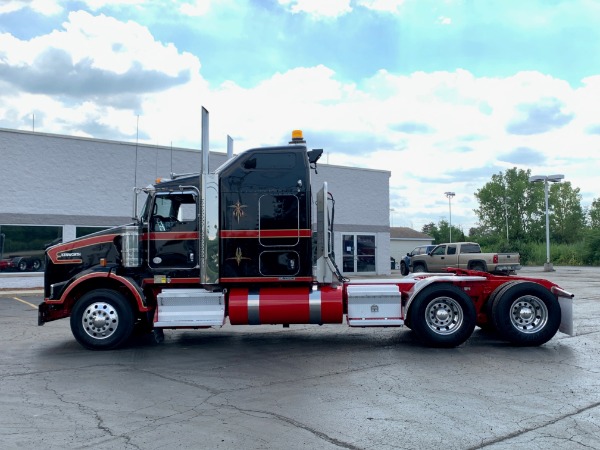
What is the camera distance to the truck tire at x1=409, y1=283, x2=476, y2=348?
9.22 meters

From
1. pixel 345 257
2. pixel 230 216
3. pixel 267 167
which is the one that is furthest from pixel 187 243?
pixel 345 257

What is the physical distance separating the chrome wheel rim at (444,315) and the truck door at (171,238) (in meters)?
3.95

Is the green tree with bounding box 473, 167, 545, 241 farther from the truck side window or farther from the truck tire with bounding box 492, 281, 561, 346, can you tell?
the truck tire with bounding box 492, 281, 561, 346

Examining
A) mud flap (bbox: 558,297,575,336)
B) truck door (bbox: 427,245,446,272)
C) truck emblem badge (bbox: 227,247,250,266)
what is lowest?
mud flap (bbox: 558,297,575,336)

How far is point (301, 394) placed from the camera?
647 cm

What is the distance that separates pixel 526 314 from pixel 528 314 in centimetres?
4

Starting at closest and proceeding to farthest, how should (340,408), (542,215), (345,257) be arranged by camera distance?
(340,408) < (345,257) < (542,215)

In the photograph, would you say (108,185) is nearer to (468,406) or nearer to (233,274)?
(233,274)

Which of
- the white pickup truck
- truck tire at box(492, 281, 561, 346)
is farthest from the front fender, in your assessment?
the white pickup truck

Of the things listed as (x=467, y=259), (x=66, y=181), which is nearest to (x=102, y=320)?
(x=66, y=181)

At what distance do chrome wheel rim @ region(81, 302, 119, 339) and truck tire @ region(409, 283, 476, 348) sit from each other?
190 inches

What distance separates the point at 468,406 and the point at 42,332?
886 cm

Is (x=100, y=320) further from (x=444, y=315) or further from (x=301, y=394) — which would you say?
(x=444, y=315)

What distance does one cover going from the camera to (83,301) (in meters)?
9.08
